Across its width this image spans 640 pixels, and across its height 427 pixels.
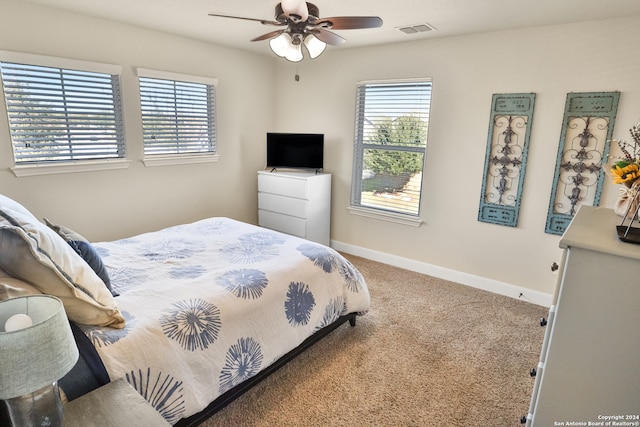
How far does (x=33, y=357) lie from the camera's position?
84 cm

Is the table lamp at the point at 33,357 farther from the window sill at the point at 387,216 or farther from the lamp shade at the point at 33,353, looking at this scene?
the window sill at the point at 387,216

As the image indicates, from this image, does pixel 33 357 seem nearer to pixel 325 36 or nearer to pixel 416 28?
pixel 325 36

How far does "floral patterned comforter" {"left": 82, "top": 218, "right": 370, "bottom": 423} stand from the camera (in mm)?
1493

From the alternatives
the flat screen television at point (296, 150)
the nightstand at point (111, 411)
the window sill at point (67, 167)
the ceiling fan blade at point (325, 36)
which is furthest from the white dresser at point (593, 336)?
the window sill at point (67, 167)

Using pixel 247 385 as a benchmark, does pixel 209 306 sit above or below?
above

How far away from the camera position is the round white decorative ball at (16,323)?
2.82ft

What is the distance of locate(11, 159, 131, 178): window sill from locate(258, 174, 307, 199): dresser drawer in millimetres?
1484

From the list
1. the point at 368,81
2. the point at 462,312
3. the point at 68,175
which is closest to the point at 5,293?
the point at 68,175

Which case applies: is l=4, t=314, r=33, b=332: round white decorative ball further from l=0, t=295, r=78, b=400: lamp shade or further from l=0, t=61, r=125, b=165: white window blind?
l=0, t=61, r=125, b=165: white window blind

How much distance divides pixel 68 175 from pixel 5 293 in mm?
2185

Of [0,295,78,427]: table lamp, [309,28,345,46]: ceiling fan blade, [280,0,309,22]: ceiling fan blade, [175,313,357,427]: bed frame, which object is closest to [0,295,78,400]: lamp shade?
[0,295,78,427]: table lamp

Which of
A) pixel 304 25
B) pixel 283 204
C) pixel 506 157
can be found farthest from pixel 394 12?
pixel 283 204

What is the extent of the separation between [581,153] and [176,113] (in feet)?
12.2

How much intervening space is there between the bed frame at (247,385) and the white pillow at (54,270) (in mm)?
572
